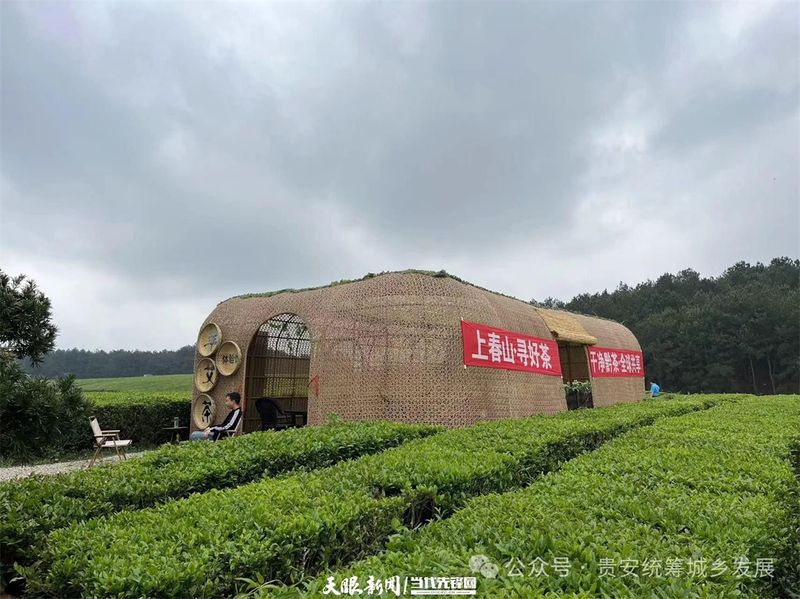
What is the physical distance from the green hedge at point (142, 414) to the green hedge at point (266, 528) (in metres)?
8.26

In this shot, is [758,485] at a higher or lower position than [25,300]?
lower

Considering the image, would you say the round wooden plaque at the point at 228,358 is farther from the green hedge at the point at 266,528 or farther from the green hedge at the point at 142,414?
the green hedge at the point at 266,528

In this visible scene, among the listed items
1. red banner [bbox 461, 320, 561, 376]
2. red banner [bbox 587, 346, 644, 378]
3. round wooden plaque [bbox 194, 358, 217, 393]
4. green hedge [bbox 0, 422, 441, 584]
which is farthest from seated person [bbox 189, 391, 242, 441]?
red banner [bbox 587, 346, 644, 378]

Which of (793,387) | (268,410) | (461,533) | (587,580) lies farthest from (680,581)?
(793,387)

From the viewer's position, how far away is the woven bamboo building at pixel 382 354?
799 centimetres

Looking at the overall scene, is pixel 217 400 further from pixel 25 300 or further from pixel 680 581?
pixel 680 581

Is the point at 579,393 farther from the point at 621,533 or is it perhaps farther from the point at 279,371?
the point at 621,533

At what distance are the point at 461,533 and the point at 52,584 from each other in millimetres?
1887

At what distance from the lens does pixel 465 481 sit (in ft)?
12.4

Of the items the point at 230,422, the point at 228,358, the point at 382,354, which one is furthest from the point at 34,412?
the point at 228,358

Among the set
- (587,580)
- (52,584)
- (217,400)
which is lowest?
(52,584)

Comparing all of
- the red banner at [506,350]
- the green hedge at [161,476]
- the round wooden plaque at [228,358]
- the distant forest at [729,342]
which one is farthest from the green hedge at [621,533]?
the distant forest at [729,342]

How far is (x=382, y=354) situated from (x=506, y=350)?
2347 mm

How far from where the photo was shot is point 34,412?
110 inches
